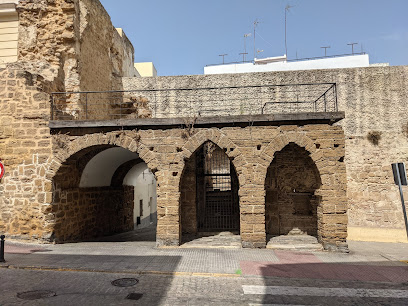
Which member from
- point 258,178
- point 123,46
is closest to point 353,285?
point 258,178

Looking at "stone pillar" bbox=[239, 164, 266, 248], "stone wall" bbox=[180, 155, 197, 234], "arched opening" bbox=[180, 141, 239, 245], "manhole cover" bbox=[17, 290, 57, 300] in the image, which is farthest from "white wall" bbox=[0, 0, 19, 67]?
"stone pillar" bbox=[239, 164, 266, 248]

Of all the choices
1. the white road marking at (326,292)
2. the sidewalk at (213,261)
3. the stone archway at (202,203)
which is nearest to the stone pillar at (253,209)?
the sidewalk at (213,261)

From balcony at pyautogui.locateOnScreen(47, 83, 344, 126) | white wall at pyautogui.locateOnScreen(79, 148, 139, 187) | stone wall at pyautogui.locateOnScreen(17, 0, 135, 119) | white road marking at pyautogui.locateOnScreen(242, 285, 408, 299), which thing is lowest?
white road marking at pyautogui.locateOnScreen(242, 285, 408, 299)

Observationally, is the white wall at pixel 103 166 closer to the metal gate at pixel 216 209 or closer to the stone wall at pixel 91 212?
the stone wall at pixel 91 212

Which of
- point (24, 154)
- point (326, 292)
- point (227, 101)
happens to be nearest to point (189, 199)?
point (227, 101)

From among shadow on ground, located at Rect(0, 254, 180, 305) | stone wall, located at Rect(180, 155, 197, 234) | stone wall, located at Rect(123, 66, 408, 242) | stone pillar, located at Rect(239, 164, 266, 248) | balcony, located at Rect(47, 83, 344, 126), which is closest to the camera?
shadow on ground, located at Rect(0, 254, 180, 305)

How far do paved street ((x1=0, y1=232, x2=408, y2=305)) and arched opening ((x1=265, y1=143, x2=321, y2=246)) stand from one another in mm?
2157

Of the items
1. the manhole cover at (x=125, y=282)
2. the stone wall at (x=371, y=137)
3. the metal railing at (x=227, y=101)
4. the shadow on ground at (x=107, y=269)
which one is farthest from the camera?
the metal railing at (x=227, y=101)

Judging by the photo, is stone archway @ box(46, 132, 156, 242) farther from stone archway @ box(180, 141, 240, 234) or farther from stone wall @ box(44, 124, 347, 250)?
stone archway @ box(180, 141, 240, 234)

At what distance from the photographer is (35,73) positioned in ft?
33.5

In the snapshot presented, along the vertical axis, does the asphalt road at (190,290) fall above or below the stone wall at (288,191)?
below

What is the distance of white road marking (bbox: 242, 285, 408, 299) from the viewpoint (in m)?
5.72

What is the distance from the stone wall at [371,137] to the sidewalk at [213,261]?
2730 millimetres

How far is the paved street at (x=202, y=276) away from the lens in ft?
18.0
